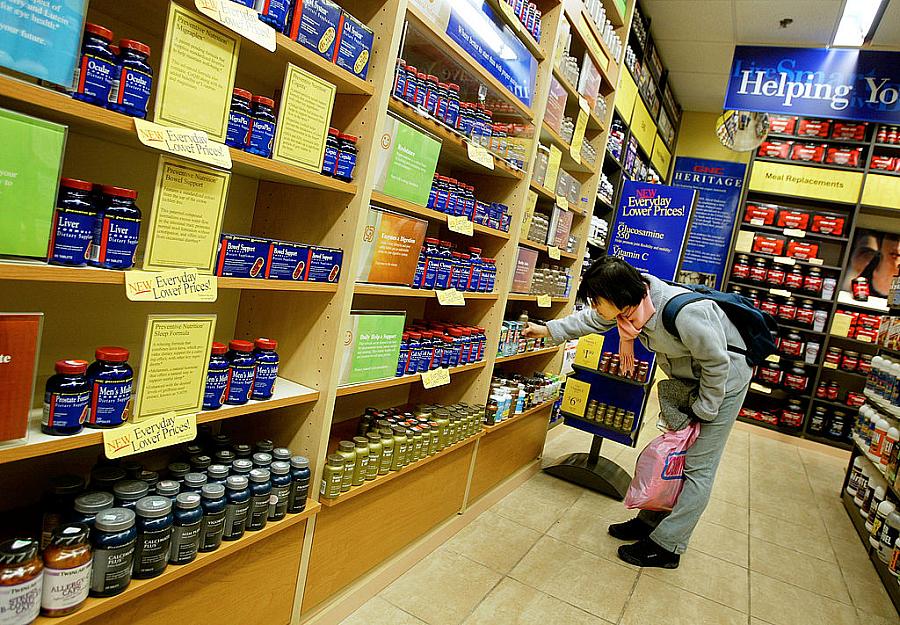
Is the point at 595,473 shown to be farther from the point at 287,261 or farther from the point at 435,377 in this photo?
the point at 287,261

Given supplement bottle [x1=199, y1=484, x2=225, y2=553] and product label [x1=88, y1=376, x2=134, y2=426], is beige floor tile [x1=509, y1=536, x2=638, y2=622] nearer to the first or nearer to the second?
supplement bottle [x1=199, y1=484, x2=225, y2=553]

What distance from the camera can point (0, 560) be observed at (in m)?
1.10

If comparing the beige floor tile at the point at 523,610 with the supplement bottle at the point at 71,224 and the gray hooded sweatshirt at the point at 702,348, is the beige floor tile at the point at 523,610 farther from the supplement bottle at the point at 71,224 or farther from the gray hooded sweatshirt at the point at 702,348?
the supplement bottle at the point at 71,224

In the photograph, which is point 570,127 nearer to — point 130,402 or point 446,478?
point 446,478

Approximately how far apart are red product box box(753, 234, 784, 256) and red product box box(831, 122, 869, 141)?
54.4 inches

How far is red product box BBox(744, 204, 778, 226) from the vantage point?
23.4ft

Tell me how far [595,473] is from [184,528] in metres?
3.08

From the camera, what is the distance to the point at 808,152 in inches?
274

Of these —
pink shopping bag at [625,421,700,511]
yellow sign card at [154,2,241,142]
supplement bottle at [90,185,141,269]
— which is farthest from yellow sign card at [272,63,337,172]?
pink shopping bag at [625,421,700,511]

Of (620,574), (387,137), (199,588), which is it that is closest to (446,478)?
(620,574)

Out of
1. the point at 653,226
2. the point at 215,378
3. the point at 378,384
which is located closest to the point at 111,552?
the point at 215,378

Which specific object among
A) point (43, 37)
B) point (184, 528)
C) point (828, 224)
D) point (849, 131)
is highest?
point (849, 131)

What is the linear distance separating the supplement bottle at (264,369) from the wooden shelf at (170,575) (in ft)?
1.34

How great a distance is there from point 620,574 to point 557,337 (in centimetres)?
133
